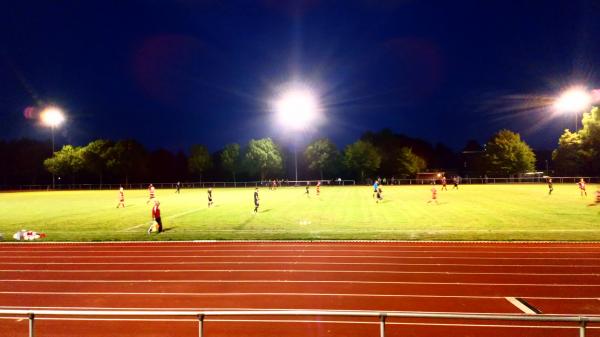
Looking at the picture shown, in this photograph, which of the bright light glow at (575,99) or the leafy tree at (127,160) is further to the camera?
the leafy tree at (127,160)

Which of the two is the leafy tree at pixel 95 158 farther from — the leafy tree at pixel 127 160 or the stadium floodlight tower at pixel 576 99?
the stadium floodlight tower at pixel 576 99

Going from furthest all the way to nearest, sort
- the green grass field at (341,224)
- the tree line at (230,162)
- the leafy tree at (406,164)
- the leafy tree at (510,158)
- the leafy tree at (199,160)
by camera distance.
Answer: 1. the leafy tree at (199,160)
2. the leafy tree at (406,164)
3. the tree line at (230,162)
4. the leafy tree at (510,158)
5. the green grass field at (341,224)

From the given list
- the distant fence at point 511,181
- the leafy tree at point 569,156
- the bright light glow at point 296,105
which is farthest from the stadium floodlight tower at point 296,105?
the leafy tree at point 569,156

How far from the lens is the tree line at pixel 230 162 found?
87.2m

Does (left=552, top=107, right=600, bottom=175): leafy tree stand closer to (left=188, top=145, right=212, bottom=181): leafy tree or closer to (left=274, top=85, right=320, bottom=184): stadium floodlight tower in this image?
(left=274, top=85, right=320, bottom=184): stadium floodlight tower

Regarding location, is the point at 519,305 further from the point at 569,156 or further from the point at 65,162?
the point at 65,162

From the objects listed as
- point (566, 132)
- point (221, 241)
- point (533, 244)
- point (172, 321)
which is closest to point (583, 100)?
point (566, 132)

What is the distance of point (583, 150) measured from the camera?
69.4 meters

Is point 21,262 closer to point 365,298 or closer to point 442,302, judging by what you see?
point 365,298

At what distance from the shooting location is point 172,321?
25.7 feet

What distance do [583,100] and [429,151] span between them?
229ft

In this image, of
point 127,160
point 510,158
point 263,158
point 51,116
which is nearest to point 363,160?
point 263,158

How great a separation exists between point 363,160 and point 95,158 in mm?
56631

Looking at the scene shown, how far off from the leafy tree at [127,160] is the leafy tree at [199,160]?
10.00 m
